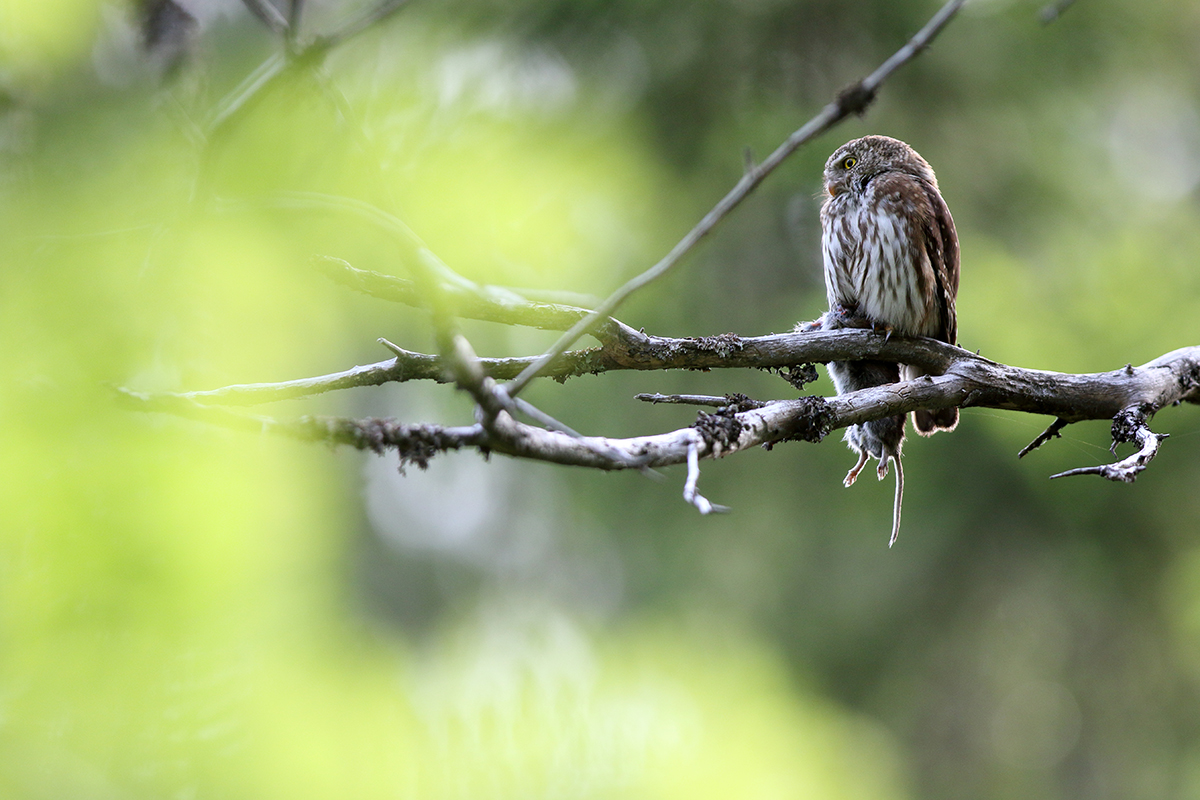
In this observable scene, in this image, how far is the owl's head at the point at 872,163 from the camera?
2926 mm

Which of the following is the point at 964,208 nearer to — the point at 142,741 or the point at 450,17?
the point at 450,17

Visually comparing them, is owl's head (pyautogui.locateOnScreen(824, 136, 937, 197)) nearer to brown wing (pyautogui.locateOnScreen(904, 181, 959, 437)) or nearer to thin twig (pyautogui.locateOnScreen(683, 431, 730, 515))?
brown wing (pyautogui.locateOnScreen(904, 181, 959, 437))

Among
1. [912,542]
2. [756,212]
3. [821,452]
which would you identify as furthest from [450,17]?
[912,542]

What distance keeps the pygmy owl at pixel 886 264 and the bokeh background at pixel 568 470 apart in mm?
820

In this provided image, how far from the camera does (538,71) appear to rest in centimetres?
429

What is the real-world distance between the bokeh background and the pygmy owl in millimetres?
820

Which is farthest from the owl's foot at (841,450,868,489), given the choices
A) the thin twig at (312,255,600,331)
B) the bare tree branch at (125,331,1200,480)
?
the thin twig at (312,255,600,331)

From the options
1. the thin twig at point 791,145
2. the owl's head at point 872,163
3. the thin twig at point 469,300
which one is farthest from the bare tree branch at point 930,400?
the owl's head at point 872,163

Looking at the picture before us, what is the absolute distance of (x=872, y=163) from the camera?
9.65 ft

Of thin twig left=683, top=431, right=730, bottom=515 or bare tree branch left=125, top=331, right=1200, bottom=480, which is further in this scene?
bare tree branch left=125, top=331, right=1200, bottom=480

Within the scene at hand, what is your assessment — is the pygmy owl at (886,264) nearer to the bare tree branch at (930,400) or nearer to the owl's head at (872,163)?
the owl's head at (872,163)

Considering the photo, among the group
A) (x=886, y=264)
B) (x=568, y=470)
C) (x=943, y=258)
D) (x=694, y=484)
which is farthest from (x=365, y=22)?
(x=568, y=470)

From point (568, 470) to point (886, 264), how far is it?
4.29 m

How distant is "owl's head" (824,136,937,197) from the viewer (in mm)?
2926
